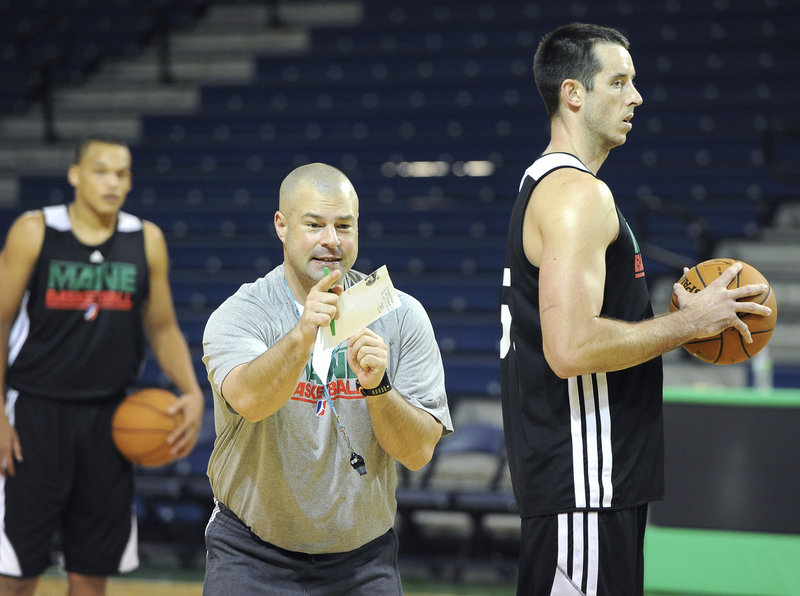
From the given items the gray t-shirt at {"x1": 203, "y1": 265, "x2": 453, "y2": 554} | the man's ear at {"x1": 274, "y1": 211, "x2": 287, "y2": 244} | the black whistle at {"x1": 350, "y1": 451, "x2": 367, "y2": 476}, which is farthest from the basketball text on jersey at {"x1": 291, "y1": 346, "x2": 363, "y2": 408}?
the man's ear at {"x1": 274, "y1": 211, "x2": 287, "y2": 244}

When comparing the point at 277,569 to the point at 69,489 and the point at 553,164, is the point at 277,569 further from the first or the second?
the point at 69,489

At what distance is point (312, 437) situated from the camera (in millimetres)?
2408

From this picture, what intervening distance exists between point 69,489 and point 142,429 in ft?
1.24

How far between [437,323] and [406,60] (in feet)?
12.4

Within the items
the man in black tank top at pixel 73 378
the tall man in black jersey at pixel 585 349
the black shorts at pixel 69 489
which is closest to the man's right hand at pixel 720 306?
the tall man in black jersey at pixel 585 349

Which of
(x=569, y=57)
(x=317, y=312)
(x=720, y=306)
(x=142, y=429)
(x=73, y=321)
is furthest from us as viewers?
(x=73, y=321)

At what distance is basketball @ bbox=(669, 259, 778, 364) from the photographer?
2457 mm

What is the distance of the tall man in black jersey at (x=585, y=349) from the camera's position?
7.34ft

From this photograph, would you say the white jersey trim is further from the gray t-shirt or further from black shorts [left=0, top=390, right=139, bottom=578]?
black shorts [left=0, top=390, right=139, bottom=578]

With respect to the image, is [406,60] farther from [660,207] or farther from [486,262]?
[660,207]

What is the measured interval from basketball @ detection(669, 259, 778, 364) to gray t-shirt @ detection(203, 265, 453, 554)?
2.23 feet

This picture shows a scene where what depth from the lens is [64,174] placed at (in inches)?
400

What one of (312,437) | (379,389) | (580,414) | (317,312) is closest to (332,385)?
(312,437)

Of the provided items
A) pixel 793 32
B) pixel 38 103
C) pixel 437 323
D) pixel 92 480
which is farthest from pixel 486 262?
pixel 38 103
